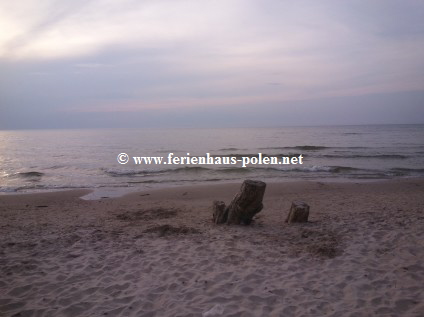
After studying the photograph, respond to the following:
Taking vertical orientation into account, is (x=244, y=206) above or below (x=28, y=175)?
above

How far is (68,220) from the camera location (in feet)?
27.5

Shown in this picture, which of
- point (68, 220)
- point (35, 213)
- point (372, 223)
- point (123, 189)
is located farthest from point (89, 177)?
point (372, 223)

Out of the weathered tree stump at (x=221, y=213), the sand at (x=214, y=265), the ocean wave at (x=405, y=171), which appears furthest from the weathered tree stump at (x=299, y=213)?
the ocean wave at (x=405, y=171)

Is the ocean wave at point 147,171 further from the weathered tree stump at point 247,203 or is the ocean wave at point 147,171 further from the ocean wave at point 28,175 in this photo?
the weathered tree stump at point 247,203

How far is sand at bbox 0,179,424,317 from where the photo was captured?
3.87 meters

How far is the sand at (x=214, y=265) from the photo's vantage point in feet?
12.7

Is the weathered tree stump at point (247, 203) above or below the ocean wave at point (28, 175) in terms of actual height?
above

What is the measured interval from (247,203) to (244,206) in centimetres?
11

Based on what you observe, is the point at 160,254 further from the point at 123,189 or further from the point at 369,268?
the point at 123,189

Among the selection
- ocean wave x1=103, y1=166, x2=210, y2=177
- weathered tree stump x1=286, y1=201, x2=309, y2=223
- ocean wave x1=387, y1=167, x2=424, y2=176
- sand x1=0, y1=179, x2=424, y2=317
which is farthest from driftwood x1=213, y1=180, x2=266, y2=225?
ocean wave x1=387, y1=167, x2=424, y2=176

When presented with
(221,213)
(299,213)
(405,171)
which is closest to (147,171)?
(221,213)

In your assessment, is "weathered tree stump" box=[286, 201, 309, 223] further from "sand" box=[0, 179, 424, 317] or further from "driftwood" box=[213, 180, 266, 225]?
"driftwood" box=[213, 180, 266, 225]

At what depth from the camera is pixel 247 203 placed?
23.5 feet

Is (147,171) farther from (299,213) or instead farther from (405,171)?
(405,171)
